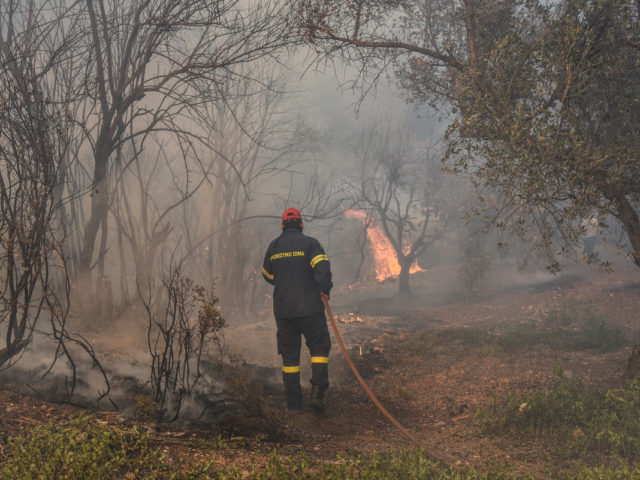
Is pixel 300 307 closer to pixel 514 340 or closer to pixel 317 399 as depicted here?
pixel 317 399

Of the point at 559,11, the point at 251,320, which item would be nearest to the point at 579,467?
the point at 559,11

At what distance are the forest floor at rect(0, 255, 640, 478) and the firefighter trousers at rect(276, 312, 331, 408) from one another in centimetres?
30

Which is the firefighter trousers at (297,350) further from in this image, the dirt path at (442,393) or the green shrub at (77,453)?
the green shrub at (77,453)

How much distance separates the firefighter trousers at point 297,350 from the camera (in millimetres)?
5414

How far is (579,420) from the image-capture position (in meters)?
4.30

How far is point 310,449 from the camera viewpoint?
12.7 feet

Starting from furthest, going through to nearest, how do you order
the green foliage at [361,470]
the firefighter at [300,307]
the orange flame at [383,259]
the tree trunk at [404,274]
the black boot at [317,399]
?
1. the orange flame at [383,259]
2. the tree trunk at [404,274]
3. the firefighter at [300,307]
4. the black boot at [317,399]
5. the green foliage at [361,470]

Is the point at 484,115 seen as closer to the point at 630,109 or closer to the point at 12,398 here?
the point at 630,109

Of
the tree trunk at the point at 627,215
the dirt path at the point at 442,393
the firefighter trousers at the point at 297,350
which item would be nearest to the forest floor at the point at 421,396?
the dirt path at the point at 442,393

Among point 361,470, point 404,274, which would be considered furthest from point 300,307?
point 404,274

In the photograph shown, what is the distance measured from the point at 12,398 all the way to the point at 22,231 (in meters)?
1.61

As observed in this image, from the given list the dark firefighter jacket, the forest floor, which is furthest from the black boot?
the dark firefighter jacket

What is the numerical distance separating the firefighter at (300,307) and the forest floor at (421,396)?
405 mm

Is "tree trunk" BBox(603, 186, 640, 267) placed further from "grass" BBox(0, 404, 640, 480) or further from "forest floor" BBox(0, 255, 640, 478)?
"grass" BBox(0, 404, 640, 480)
